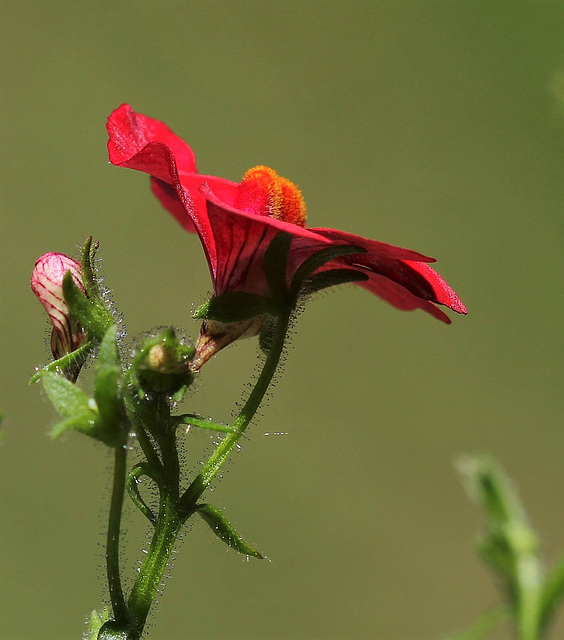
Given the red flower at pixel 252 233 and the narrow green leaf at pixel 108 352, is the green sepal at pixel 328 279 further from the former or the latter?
the narrow green leaf at pixel 108 352

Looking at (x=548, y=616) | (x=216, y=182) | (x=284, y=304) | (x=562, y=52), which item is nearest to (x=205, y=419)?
(x=284, y=304)

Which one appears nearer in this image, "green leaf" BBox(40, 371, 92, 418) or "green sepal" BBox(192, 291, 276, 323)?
"green leaf" BBox(40, 371, 92, 418)

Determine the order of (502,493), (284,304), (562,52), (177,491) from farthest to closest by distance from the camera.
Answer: (562,52)
(502,493)
(284,304)
(177,491)

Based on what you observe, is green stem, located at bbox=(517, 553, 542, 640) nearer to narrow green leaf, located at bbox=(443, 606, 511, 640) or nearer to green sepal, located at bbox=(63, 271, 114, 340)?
narrow green leaf, located at bbox=(443, 606, 511, 640)

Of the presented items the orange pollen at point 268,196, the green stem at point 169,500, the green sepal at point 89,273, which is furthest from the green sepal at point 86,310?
the orange pollen at point 268,196

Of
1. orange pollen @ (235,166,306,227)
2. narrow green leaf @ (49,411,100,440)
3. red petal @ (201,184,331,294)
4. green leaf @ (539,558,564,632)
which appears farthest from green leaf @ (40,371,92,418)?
green leaf @ (539,558,564,632)

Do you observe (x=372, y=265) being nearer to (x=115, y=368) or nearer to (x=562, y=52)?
(x=115, y=368)
